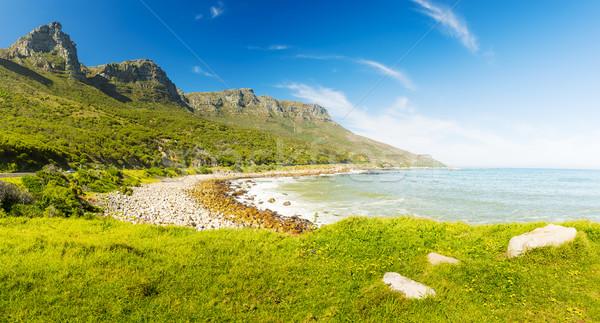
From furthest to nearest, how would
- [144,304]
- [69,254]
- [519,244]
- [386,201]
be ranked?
[386,201] → [519,244] → [69,254] → [144,304]

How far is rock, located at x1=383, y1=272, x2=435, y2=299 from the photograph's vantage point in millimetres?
5073

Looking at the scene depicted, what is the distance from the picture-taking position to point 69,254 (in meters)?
5.47

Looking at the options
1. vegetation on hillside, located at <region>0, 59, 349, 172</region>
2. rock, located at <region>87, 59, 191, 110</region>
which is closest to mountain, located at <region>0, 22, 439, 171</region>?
vegetation on hillside, located at <region>0, 59, 349, 172</region>

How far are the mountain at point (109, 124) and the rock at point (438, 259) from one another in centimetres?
3203

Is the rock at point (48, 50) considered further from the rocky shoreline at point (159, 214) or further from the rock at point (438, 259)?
the rock at point (438, 259)

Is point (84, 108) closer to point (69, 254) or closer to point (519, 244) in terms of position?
point (69, 254)

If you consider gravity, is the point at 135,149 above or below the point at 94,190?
above

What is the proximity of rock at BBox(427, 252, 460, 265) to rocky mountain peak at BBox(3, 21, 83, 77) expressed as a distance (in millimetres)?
Answer: 134918

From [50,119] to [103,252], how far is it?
64.5 meters

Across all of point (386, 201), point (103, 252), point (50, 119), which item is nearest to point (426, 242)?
point (103, 252)

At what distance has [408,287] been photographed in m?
5.27

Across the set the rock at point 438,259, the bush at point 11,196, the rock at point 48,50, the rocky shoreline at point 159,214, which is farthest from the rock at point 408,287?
the rock at point 48,50

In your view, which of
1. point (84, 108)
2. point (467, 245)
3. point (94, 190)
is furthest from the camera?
point (84, 108)

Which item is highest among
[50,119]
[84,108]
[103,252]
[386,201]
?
[84,108]
